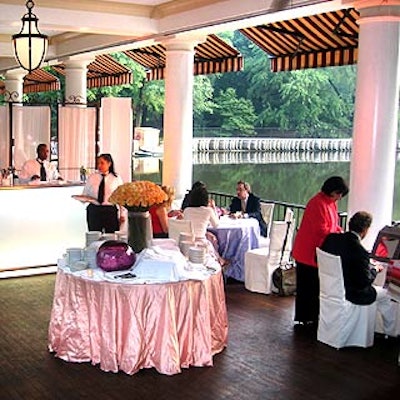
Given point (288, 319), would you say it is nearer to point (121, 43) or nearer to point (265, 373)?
point (265, 373)

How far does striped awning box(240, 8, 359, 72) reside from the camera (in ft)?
29.1

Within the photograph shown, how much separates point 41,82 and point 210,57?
10.8 m

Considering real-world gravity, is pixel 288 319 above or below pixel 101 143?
below

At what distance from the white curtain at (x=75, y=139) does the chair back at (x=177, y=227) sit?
4.87 meters

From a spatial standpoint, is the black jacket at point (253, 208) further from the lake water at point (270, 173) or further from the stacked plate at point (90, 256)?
the lake water at point (270, 173)

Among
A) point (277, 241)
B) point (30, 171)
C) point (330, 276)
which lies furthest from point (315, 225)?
point (30, 171)

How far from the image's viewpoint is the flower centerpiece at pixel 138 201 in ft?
16.2

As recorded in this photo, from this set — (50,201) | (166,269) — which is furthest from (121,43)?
(166,269)

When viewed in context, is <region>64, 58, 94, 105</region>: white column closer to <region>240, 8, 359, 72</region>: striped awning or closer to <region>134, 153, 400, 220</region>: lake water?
<region>240, 8, 359, 72</region>: striped awning

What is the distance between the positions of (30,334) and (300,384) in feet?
7.72

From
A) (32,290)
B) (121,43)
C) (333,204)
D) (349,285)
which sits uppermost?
Answer: (121,43)

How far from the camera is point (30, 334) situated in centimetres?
578

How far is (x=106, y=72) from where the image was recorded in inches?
681

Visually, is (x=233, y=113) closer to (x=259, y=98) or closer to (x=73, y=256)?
(x=259, y=98)
